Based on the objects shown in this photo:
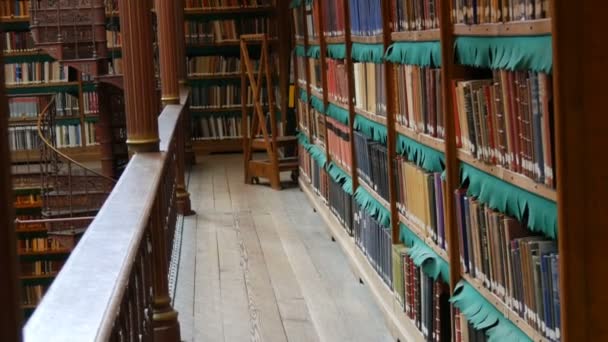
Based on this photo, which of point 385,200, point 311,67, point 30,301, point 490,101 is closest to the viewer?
point 490,101

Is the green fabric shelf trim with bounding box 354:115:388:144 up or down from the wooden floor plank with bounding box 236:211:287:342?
up

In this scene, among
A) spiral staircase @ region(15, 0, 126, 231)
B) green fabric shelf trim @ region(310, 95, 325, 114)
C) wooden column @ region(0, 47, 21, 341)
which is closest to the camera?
wooden column @ region(0, 47, 21, 341)

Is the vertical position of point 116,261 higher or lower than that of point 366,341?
higher

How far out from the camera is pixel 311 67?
7.44 m

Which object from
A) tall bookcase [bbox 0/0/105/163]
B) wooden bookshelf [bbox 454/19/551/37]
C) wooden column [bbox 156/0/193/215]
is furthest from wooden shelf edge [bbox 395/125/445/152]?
tall bookcase [bbox 0/0/105/163]

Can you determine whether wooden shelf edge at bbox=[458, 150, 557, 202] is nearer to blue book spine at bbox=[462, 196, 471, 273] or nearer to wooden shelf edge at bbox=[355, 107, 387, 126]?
blue book spine at bbox=[462, 196, 471, 273]

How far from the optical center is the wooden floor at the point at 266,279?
14.7 feet

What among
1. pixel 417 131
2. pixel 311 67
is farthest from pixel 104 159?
pixel 417 131

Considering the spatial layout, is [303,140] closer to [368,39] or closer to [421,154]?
[368,39]

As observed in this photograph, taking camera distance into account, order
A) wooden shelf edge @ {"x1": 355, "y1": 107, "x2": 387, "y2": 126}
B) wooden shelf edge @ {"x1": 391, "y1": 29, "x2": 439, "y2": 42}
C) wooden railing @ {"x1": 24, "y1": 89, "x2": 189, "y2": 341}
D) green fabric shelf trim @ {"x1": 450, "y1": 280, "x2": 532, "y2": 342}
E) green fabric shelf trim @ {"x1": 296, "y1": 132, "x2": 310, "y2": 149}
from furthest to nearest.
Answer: green fabric shelf trim @ {"x1": 296, "y1": 132, "x2": 310, "y2": 149}
wooden shelf edge @ {"x1": 355, "y1": 107, "x2": 387, "y2": 126}
wooden shelf edge @ {"x1": 391, "y1": 29, "x2": 439, "y2": 42}
green fabric shelf trim @ {"x1": 450, "y1": 280, "x2": 532, "y2": 342}
wooden railing @ {"x1": 24, "y1": 89, "x2": 189, "y2": 341}

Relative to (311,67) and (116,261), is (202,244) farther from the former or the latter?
(116,261)

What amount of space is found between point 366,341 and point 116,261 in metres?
2.10

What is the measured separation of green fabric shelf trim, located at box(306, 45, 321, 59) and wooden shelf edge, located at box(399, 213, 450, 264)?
2788 millimetres

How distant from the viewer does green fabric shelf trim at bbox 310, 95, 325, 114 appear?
6777 millimetres
